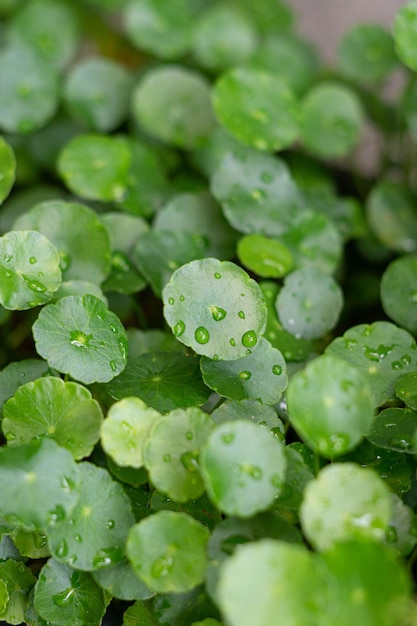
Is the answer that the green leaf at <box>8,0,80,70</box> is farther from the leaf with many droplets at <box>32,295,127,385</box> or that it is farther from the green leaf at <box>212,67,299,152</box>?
the leaf with many droplets at <box>32,295,127,385</box>

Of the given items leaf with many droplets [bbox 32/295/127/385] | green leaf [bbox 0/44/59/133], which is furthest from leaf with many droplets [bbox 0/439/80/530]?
green leaf [bbox 0/44/59/133]

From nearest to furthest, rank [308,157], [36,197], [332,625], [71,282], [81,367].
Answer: [332,625] → [81,367] → [71,282] → [36,197] → [308,157]

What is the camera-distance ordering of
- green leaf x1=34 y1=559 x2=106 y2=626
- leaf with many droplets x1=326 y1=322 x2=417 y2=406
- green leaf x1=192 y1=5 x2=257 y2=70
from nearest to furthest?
green leaf x1=34 y1=559 x2=106 y2=626
leaf with many droplets x1=326 y1=322 x2=417 y2=406
green leaf x1=192 y1=5 x2=257 y2=70

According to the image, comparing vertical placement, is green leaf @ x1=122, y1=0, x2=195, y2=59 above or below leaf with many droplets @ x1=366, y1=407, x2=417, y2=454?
above

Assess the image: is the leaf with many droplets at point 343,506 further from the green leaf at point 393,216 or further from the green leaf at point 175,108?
the green leaf at point 175,108

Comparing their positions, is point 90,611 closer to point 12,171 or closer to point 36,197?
point 12,171

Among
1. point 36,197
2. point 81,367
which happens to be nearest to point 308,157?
point 36,197

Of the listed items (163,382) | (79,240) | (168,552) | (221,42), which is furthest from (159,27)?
(168,552)

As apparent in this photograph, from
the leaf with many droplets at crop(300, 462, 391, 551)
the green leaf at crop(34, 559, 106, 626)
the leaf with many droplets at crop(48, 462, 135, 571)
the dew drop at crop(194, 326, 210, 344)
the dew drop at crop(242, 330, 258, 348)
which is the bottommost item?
the green leaf at crop(34, 559, 106, 626)
